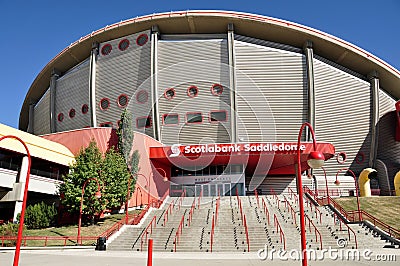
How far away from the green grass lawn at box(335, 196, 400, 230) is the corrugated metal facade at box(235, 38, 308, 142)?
11.9m

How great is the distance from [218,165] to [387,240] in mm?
20596

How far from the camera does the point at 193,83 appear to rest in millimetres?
39125

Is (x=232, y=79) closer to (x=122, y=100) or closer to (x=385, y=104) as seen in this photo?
(x=122, y=100)

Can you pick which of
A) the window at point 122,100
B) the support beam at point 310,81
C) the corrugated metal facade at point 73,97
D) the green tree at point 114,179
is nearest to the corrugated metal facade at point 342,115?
the support beam at point 310,81

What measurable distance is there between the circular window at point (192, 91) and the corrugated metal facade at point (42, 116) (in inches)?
865

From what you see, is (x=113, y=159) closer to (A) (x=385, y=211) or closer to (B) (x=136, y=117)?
(B) (x=136, y=117)

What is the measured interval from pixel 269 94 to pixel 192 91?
8767 millimetres

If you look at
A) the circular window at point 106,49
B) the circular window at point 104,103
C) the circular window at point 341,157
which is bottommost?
the circular window at point 341,157

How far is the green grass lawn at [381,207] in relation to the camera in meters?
23.6

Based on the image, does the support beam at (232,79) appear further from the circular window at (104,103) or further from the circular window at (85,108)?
the circular window at (85,108)

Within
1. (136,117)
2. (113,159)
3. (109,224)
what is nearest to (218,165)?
(136,117)

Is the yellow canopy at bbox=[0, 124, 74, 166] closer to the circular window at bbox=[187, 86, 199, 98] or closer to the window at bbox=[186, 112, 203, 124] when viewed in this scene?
the window at bbox=[186, 112, 203, 124]

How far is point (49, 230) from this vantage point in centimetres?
2269

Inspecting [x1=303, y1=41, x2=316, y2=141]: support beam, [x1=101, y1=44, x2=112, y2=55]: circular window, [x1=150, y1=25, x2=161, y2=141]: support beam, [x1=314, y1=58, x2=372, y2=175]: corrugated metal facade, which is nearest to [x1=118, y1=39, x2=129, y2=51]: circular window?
[x1=101, y1=44, x2=112, y2=55]: circular window
